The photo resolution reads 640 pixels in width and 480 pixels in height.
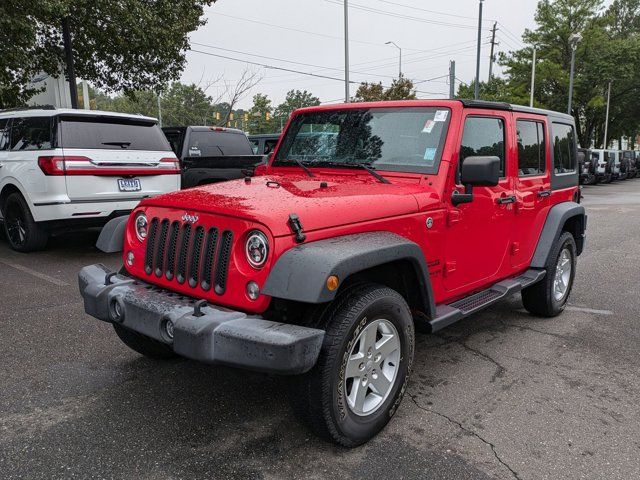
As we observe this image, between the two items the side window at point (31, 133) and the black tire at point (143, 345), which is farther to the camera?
the side window at point (31, 133)

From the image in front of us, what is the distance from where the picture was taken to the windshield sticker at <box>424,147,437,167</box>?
11.4 ft

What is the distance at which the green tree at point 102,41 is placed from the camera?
36.1 ft

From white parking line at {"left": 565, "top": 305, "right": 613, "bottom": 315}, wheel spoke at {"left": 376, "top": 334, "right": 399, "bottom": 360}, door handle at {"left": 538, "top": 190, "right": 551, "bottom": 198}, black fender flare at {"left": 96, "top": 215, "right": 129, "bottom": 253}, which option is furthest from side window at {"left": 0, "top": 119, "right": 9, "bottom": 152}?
white parking line at {"left": 565, "top": 305, "right": 613, "bottom": 315}

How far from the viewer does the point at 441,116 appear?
359 centimetres

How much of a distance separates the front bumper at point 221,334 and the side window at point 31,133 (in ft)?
16.2

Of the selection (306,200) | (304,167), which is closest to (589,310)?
(304,167)

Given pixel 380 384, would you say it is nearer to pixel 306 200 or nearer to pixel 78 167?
pixel 306 200

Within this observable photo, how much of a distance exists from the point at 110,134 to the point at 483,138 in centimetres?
518

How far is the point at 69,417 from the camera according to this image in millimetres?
3045

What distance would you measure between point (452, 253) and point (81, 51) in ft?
46.8

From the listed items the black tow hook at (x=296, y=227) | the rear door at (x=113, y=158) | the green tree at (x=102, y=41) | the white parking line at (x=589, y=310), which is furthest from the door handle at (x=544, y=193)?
the green tree at (x=102, y=41)

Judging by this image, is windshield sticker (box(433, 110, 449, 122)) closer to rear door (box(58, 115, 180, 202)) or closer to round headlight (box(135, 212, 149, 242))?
round headlight (box(135, 212, 149, 242))

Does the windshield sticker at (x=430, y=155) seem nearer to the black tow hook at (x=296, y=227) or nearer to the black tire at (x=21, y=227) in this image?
the black tow hook at (x=296, y=227)

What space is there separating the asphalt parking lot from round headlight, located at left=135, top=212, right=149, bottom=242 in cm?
97
